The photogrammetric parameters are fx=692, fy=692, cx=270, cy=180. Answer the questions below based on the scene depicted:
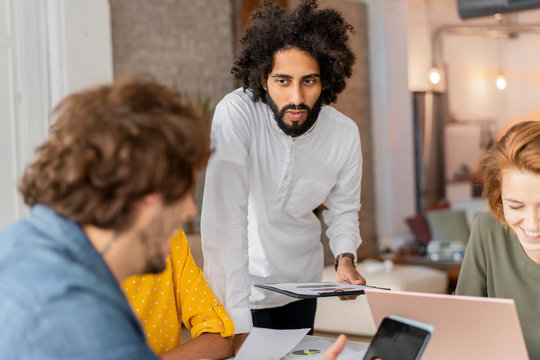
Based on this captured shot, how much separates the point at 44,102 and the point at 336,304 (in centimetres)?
227

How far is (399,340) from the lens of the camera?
1267mm

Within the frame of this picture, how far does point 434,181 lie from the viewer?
7.66m

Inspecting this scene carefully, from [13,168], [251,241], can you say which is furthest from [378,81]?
[251,241]

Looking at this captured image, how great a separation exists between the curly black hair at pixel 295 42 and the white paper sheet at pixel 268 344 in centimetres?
84

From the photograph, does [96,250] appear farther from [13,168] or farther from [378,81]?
[378,81]

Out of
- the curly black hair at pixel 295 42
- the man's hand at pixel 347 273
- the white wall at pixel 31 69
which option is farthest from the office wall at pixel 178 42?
the man's hand at pixel 347 273

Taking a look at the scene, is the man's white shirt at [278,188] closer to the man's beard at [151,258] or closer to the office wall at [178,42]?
the man's beard at [151,258]

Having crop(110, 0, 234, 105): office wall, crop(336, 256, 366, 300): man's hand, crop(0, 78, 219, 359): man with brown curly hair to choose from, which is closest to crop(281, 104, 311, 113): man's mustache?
crop(336, 256, 366, 300): man's hand

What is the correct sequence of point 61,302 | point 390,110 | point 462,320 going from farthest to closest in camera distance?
point 390,110, point 462,320, point 61,302

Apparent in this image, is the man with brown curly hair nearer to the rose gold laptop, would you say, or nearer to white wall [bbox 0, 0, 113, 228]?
the rose gold laptop

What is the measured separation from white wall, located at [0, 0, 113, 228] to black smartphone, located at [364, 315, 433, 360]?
10.00ft

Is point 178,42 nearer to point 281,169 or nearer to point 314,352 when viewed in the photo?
point 281,169

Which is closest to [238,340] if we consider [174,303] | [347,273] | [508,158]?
[174,303]

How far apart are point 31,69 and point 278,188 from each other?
2.37m
